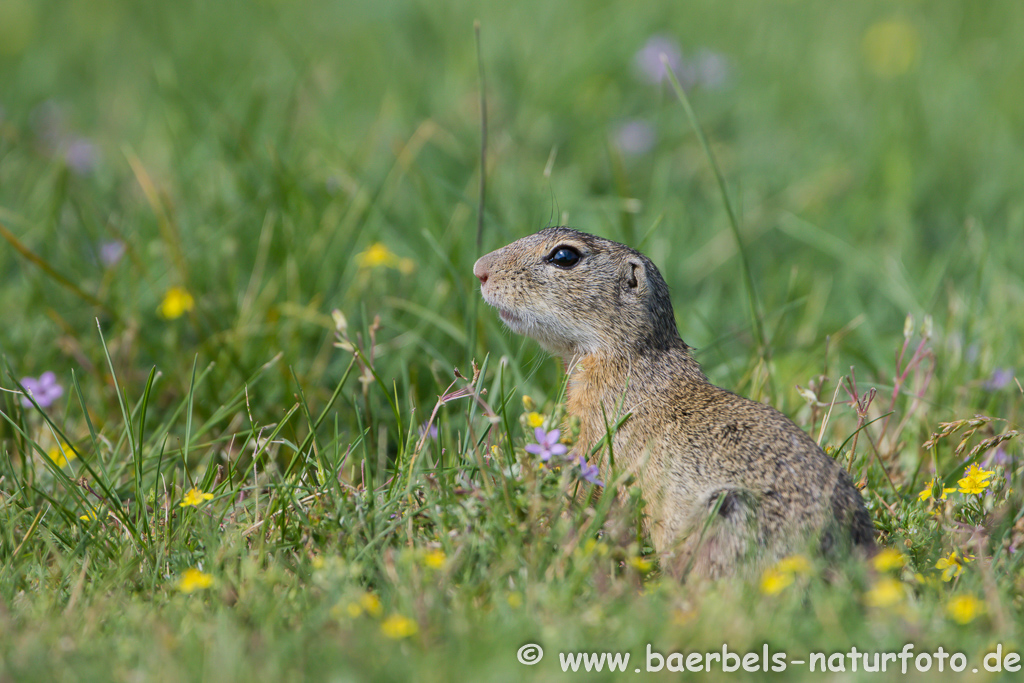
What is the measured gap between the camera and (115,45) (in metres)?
8.82

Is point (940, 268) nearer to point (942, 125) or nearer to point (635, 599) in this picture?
point (942, 125)

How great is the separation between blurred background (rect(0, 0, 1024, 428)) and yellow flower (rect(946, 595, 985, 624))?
157 centimetres

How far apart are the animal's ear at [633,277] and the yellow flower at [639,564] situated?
114 cm

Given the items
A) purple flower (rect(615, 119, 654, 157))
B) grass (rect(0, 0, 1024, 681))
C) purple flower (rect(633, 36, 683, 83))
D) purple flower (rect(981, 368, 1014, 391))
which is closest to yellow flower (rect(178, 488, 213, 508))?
grass (rect(0, 0, 1024, 681))

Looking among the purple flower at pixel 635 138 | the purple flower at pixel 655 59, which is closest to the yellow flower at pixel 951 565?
the purple flower at pixel 635 138

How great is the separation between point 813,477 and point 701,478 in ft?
1.06

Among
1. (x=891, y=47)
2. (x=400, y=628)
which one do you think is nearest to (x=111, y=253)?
(x=400, y=628)

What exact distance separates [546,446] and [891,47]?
6.73 m

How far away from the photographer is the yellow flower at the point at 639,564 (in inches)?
103

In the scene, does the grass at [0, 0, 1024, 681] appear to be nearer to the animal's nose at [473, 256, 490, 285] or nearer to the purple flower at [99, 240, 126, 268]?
the purple flower at [99, 240, 126, 268]

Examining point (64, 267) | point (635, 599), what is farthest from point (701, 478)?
point (64, 267)

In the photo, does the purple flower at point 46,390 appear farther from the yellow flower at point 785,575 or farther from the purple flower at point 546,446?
the yellow flower at point 785,575

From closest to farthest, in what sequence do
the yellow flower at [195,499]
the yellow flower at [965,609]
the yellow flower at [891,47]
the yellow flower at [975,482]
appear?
the yellow flower at [965,609] < the yellow flower at [195,499] < the yellow flower at [975,482] < the yellow flower at [891,47]

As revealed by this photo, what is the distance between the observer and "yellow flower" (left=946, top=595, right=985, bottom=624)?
2.35m
